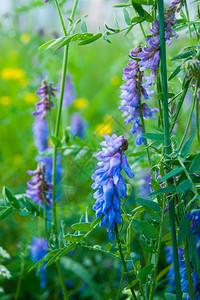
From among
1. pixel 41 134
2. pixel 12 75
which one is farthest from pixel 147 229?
pixel 12 75

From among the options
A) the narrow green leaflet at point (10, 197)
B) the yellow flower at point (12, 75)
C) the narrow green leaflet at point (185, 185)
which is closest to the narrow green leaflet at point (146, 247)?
the narrow green leaflet at point (185, 185)

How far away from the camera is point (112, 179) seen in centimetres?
79

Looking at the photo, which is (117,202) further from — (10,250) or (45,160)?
(10,250)

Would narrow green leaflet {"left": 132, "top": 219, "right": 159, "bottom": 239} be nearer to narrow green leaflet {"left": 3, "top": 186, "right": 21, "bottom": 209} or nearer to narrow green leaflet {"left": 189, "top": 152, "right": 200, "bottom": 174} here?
narrow green leaflet {"left": 189, "top": 152, "right": 200, "bottom": 174}

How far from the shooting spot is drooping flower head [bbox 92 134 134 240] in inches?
30.4

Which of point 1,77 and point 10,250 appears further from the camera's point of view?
point 1,77

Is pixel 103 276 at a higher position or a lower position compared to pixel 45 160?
lower

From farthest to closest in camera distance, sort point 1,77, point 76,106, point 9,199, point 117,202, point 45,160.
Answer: point 1,77 → point 76,106 → point 45,160 → point 9,199 → point 117,202

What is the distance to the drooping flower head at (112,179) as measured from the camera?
772 mm

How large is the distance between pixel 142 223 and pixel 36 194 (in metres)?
0.48

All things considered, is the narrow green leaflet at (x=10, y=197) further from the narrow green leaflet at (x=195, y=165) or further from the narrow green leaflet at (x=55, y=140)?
the narrow green leaflet at (x=195, y=165)

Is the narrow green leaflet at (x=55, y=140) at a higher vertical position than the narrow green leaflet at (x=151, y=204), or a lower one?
higher

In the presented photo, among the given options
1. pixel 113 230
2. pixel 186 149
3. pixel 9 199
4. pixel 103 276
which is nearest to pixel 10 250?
pixel 103 276

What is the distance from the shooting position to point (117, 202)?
79cm
